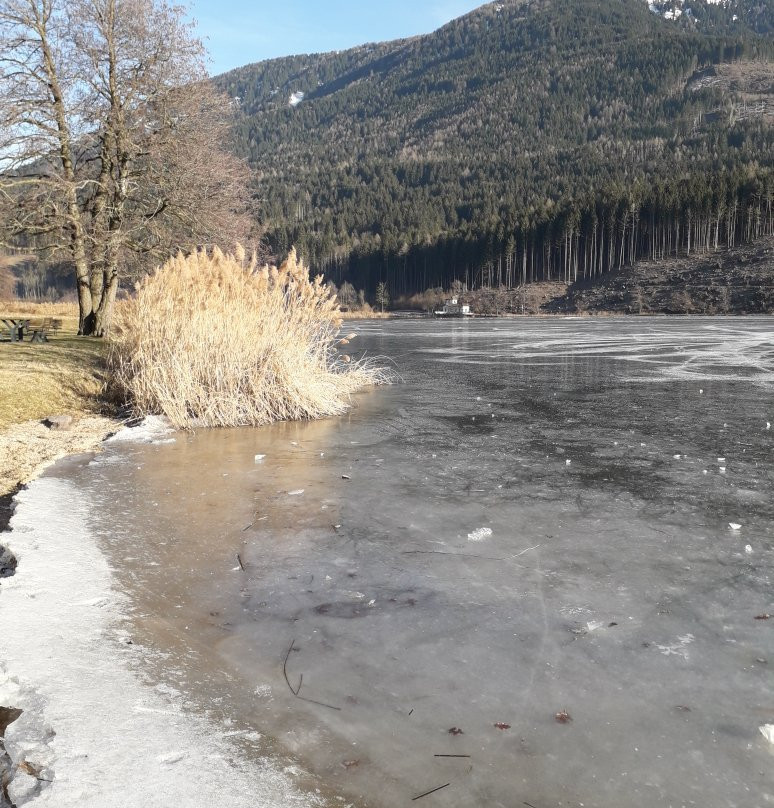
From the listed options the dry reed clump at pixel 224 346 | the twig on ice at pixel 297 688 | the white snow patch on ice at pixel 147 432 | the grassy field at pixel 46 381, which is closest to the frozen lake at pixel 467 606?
the twig on ice at pixel 297 688

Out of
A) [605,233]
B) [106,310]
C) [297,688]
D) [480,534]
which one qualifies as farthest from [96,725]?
[605,233]

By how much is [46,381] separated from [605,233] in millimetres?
97896

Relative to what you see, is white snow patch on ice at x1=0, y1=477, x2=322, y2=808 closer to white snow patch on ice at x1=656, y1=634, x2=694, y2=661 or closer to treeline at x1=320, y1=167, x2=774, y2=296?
white snow patch on ice at x1=656, y1=634, x2=694, y2=661

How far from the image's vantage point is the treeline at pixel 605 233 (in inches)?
3398

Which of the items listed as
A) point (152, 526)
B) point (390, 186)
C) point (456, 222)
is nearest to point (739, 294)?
point (152, 526)

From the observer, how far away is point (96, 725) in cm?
238

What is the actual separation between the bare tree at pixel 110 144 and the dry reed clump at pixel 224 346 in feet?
25.1

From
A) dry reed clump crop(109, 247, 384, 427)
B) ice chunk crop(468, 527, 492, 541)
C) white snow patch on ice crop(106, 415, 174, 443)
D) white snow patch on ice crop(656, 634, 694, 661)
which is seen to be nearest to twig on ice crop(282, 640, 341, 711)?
white snow patch on ice crop(656, 634, 694, 661)

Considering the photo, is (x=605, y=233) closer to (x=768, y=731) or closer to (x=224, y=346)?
(x=224, y=346)

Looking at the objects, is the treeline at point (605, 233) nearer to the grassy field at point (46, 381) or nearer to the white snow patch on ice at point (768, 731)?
the grassy field at point (46, 381)

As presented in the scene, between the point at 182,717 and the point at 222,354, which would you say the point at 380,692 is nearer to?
the point at 182,717

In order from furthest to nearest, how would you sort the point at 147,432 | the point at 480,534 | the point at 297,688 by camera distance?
the point at 147,432 < the point at 480,534 < the point at 297,688

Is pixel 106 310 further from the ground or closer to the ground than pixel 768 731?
further from the ground

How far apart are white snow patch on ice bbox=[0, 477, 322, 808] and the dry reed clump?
215 inches
